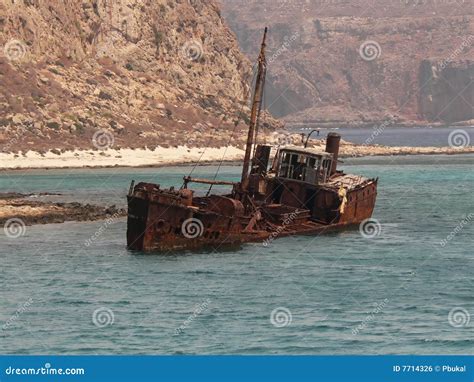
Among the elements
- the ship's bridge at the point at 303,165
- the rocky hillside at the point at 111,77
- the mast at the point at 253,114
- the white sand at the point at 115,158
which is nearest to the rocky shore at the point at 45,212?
the ship's bridge at the point at 303,165

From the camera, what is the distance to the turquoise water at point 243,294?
97.0 ft

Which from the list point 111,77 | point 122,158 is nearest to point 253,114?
point 122,158

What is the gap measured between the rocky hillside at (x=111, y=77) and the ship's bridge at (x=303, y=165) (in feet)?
200

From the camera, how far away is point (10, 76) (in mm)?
132000

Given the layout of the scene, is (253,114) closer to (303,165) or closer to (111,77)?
(303,165)

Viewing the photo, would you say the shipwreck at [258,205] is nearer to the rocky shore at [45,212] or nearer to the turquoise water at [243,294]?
the turquoise water at [243,294]

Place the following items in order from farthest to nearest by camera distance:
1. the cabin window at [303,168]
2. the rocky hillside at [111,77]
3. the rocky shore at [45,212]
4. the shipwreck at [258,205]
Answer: the rocky hillside at [111,77], the rocky shore at [45,212], the cabin window at [303,168], the shipwreck at [258,205]

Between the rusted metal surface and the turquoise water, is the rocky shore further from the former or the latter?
the rusted metal surface

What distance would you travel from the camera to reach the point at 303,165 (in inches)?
2279
